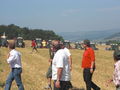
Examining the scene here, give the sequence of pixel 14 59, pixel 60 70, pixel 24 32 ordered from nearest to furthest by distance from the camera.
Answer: pixel 60 70
pixel 14 59
pixel 24 32

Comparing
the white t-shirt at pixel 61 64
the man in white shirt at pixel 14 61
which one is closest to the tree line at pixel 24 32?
the man in white shirt at pixel 14 61

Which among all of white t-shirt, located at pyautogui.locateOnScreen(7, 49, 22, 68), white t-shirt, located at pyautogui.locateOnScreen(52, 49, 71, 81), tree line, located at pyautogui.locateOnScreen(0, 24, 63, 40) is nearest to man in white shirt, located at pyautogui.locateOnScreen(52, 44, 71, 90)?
white t-shirt, located at pyautogui.locateOnScreen(52, 49, 71, 81)

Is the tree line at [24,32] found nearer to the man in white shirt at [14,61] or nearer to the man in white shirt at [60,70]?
the man in white shirt at [14,61]

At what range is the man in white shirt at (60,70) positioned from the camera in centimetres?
771

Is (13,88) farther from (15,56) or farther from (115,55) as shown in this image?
(115,55)

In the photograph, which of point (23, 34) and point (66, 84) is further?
point (23, 34)

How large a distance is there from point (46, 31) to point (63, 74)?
13206 centimetres

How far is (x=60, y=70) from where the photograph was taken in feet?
25.2

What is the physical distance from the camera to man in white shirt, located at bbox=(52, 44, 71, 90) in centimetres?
771

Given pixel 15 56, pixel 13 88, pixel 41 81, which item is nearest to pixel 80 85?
pixel 41 81

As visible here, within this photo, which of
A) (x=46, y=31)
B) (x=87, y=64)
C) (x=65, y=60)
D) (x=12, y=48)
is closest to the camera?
(x=65, y=60)

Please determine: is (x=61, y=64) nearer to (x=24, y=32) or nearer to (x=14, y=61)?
(x=14, y=61)

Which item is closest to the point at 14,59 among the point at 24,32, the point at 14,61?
the point at 14,61

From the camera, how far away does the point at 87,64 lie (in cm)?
1118
